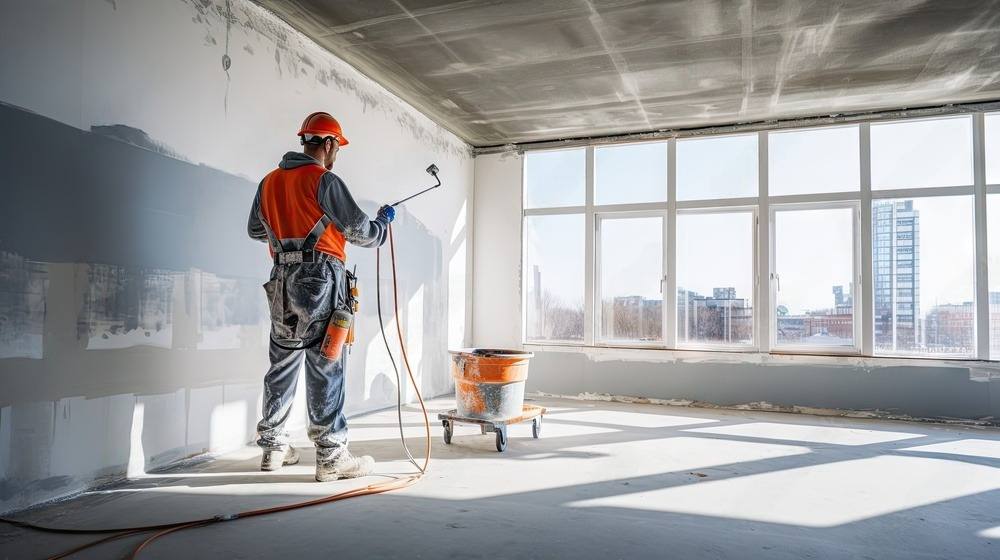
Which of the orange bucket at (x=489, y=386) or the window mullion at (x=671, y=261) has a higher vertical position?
the window mullion at (x=671, y=261)

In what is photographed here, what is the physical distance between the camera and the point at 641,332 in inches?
223

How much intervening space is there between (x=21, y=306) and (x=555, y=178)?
15.2 feet

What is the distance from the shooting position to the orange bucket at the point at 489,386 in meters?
3.39

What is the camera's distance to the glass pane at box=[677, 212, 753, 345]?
17.6ft

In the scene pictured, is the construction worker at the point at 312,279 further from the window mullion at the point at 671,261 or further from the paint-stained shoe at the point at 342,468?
the window mullion at the point at 671,261

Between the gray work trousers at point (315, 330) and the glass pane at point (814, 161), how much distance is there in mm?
4269

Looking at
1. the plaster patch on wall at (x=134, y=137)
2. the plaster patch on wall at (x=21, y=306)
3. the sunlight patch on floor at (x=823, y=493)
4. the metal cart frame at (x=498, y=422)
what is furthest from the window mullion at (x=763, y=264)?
the plaster patch on wall at (x=21, y=306)

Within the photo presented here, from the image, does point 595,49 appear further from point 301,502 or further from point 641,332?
point 301,502

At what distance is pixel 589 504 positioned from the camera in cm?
243

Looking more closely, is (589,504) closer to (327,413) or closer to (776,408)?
(327,413)

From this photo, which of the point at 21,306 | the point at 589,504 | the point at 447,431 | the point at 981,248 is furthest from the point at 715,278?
the point at 21,306

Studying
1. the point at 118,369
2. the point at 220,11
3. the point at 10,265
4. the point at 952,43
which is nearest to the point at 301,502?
the point at 118,369

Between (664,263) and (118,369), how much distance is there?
4.48 metres

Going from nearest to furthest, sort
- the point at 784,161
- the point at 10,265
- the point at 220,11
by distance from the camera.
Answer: the point at 10,265
the point at 220,11
the point at 784,161
